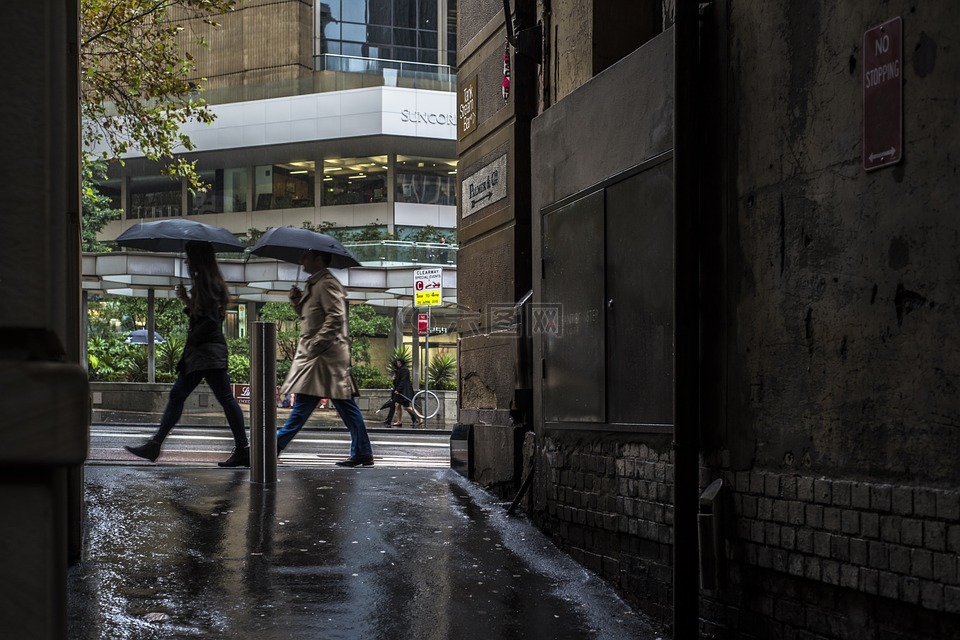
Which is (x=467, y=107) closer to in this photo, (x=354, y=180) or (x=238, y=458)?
(x=238, y=458)

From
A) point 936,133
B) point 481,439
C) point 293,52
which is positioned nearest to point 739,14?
point 936,133

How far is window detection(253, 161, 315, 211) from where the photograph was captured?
50594 millimetres

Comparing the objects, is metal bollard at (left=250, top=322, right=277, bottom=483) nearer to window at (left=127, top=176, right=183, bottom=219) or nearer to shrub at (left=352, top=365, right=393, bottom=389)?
shrub at (left=352, top=365, right=393, bottom=389)

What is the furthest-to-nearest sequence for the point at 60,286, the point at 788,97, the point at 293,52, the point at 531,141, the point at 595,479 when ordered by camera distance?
the point at 293,52 → the point at 531,141 → the point at 595,479 → the point at 788,97 → the point at 60,286

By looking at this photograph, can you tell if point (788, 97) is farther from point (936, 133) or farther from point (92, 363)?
point (92, 363)

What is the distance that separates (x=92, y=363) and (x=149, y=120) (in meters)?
12.0

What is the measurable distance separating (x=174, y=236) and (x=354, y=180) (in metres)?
34.0

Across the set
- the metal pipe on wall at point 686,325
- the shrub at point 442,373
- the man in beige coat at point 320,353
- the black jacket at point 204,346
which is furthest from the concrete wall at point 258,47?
the metal pipe on wall at point 686,325

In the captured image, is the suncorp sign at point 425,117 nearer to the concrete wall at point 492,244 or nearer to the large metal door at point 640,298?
the concrete wall at point 492,244

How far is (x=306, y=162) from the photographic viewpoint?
5041cm

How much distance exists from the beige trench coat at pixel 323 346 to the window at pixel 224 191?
4280 cm

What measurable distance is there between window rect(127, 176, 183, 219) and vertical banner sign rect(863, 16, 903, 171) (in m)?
51.6

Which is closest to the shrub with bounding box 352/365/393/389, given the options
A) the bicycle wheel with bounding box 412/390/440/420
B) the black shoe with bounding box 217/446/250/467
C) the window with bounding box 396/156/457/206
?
the bicycle wheel with bounding box 412/390/440/420

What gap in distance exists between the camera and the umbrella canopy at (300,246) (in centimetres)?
1174
